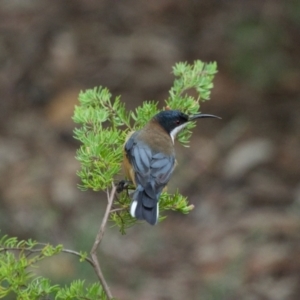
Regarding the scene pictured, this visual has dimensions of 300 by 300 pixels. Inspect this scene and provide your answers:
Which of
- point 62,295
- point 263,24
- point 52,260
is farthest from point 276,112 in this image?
point 62,295

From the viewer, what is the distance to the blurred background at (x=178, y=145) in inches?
294

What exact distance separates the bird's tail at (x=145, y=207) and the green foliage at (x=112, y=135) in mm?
35

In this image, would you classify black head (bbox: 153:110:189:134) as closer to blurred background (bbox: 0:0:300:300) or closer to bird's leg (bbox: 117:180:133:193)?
bird's leg (bbox: 117:180:133:193)

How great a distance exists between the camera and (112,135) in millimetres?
3031

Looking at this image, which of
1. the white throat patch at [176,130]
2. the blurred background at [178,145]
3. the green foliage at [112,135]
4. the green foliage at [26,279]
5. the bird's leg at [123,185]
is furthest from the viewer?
the blurred background at [178,145]

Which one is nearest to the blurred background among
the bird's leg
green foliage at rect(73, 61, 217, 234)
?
the bird's leg

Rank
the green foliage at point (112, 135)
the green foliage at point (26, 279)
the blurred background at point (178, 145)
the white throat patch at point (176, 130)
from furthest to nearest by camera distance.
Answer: the blurred background at point (178, 145) < the white throat patch at point (176, 130) < the green foliage at point (112, 135) < the green foliage at point (26, 279)

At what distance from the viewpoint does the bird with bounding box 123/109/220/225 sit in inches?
141

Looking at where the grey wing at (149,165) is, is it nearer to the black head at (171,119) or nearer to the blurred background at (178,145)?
the black head at (171,119)

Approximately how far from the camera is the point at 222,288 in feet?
22.5

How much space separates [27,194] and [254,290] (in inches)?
115

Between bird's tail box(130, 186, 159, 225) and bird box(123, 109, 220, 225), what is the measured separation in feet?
0.10

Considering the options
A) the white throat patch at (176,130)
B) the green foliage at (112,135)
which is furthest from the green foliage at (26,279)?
the white throat patch at (176,130)

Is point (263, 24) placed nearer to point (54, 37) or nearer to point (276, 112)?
point (276, 112)
